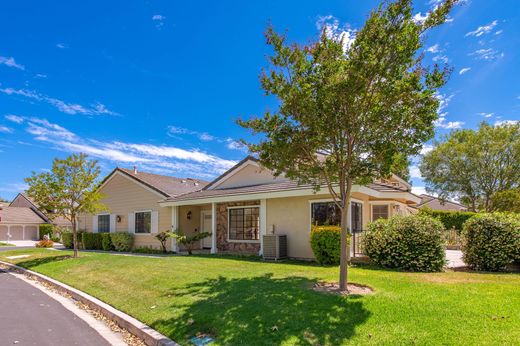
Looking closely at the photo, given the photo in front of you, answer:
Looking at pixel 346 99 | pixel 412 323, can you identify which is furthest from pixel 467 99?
pixel 412 323

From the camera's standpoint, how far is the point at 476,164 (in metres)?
30.9

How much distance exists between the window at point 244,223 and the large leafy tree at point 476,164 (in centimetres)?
2335

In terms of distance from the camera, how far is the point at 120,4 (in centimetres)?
1270

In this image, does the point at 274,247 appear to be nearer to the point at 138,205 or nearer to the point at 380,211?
the point at 380,211

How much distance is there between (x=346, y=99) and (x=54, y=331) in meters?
6.67

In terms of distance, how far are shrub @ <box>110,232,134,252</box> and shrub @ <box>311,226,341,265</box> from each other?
40.9ft

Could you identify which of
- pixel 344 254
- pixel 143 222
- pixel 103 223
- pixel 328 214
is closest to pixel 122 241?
pixel 143 222

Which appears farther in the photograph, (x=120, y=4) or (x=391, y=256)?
(x=120, y=4)

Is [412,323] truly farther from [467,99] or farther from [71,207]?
[71,207]

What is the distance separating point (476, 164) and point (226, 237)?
2516 cm

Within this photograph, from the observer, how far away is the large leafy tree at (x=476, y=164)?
29.8 m

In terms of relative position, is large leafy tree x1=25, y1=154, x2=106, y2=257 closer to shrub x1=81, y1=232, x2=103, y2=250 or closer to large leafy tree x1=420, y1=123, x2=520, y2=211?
shrub x1=81, y1=232, x2=103, y2=250

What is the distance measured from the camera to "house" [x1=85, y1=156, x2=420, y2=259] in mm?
13617

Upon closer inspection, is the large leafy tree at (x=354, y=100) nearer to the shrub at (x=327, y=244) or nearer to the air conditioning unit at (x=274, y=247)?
the shrub at (x=327, y=244)
